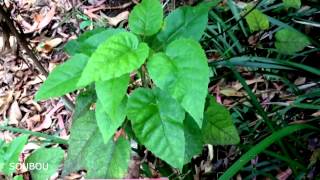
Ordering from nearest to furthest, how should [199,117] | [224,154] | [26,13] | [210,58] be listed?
1. [199,117]
2. [224,154]
3. [210,58]
4. [26,13]

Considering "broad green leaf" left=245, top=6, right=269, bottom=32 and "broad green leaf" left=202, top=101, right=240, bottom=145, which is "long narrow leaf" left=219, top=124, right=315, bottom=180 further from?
"broad green leaf" left=245, top=6, right=269, bottom=32

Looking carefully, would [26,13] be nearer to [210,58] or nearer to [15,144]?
[210,58]

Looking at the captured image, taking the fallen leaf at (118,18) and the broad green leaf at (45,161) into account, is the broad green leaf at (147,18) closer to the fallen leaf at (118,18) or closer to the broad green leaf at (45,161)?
the broad green leaf at (45,161)

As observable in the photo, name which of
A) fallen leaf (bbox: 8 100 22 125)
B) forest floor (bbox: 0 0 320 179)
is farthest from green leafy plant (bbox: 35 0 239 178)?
fallen leaf (bbox: 8 100 22 125)

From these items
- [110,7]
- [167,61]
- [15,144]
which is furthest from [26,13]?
[167,61]

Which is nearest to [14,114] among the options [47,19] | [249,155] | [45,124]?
[45,124]

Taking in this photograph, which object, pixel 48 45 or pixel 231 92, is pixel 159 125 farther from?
pixel 48 45

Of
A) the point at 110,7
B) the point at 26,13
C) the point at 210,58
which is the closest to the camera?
the point at 210,58
